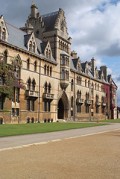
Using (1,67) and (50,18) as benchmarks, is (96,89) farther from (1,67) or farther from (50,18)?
(1,67)

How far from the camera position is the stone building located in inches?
2037

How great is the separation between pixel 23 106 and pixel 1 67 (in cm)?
1121

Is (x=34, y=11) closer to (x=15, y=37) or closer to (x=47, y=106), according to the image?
(x=15, y=37)

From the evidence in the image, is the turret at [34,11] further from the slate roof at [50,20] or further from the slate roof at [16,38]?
the slate roof at [16,38]

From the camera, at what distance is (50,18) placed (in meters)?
69.9

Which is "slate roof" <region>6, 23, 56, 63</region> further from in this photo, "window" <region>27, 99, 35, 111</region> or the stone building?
"window" <region>27, 99, 35, 111</region>

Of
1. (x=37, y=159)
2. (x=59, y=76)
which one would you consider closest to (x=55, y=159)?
(x=37, y=159)

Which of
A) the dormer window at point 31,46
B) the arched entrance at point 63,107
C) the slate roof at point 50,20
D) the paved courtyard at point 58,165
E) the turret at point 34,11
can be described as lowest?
the paved courtyard at point 58,165

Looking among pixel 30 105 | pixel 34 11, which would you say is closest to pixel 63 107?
pixel 30 105

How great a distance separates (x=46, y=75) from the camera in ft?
203

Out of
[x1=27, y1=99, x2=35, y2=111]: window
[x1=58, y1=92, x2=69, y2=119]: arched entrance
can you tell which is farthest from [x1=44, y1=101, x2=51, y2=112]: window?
[x1=58, y1=92, x2=69, y2=119]: arched entrance

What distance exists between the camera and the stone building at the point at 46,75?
51.8 meters

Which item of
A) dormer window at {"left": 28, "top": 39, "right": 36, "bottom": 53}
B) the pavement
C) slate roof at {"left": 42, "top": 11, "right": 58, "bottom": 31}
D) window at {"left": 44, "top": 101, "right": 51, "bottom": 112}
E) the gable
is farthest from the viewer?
slate roof at {"left": 42, "top": 11, "right": 58, "bottom": 31}

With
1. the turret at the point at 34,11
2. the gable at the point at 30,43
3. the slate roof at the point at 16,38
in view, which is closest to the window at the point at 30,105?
the slate roof at the point at 16,38
